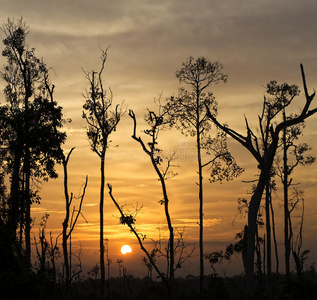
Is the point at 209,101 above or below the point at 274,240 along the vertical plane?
above

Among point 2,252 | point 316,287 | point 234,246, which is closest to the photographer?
point 2,252

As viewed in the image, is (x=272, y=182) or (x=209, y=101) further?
(x=272, y=182)

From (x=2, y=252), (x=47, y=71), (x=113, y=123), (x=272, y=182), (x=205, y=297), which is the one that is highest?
(x=47, y=71)

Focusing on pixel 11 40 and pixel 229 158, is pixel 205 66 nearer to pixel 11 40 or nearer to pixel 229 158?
pixel 229 158

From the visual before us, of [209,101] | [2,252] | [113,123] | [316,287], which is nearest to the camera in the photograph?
[2,252]

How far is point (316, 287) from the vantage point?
31.5 m

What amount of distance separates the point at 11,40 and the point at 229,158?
684 inches

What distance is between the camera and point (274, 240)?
42719 mm

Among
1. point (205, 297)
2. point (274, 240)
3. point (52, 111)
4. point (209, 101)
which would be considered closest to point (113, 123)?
point (52, 111)

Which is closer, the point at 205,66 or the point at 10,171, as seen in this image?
the point at 10,171

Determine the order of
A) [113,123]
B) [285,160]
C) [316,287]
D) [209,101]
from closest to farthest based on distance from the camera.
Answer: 1. [316,287]
2. [113,123]
3. [209,101]
4. [285,160]

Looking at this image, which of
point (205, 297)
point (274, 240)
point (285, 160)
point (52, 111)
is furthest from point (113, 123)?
point (274, 240)

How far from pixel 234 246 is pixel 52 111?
2143cm

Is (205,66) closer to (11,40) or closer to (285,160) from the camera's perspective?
(285,160)
